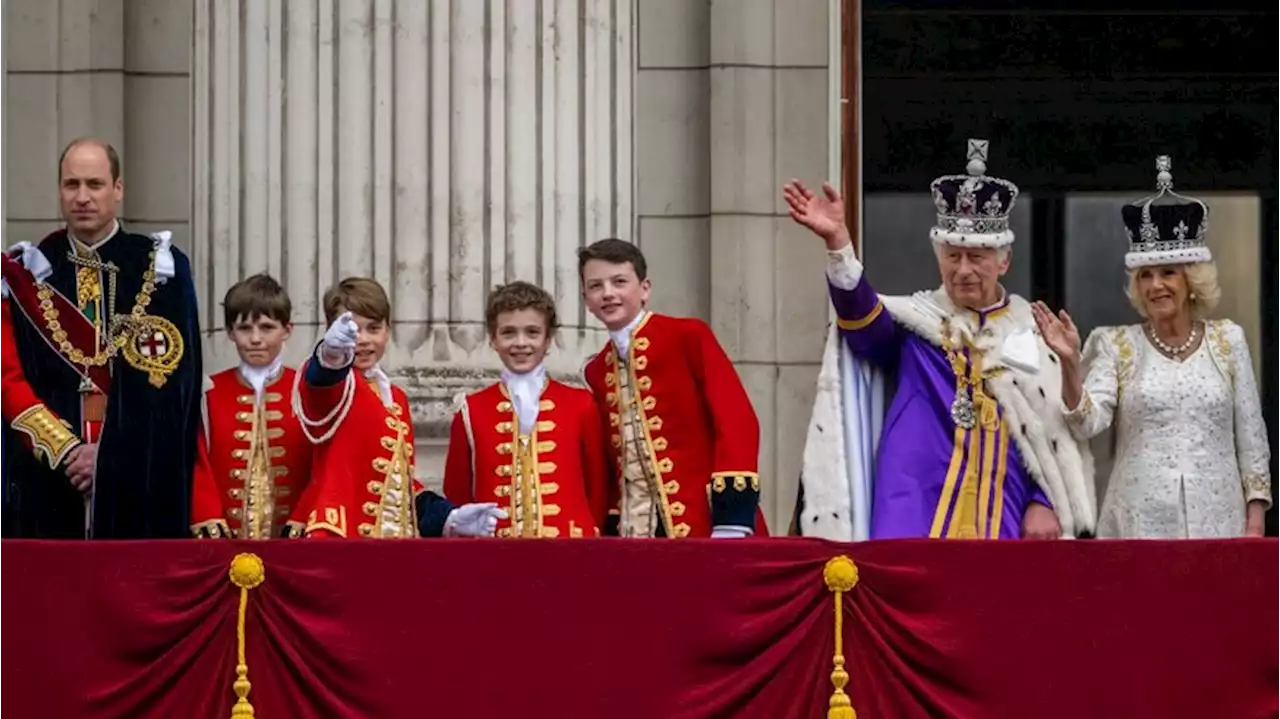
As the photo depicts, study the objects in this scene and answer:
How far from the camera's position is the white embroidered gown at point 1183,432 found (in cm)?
1088

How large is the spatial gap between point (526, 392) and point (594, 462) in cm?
30

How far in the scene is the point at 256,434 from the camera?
1073 centimetres

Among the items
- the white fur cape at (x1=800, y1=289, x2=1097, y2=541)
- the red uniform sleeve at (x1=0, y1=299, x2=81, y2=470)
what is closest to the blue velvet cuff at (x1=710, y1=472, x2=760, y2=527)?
the white fur cape at (x1=800, y1=289, x2=1097, y2=541)

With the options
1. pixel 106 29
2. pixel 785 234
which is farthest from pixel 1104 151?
pixel 106 29

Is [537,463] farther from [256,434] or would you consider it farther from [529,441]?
[256,434]

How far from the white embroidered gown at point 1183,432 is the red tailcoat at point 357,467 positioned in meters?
2.09

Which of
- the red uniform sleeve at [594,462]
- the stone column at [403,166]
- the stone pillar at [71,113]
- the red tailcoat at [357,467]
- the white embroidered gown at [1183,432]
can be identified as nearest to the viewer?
the red tailcoat at [357,467]

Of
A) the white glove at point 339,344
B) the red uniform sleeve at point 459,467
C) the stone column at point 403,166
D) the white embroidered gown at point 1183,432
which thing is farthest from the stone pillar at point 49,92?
the white embroidered gown at point 1183,432

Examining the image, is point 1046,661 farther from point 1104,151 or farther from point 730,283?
point 1104,151

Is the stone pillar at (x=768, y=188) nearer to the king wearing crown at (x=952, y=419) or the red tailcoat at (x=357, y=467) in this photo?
the king wearing crown at (x=952, y=419)

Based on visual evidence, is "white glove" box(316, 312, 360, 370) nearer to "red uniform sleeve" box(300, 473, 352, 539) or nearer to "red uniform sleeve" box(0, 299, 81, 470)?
"red uniform sleeve" box(300, 473, 352, 539)

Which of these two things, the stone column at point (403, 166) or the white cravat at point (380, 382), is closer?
the white cravat at point (380, 382)

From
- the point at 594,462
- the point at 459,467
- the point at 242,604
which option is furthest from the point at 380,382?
the point at 242,604

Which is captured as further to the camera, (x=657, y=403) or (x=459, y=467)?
(x=459, y=467)
